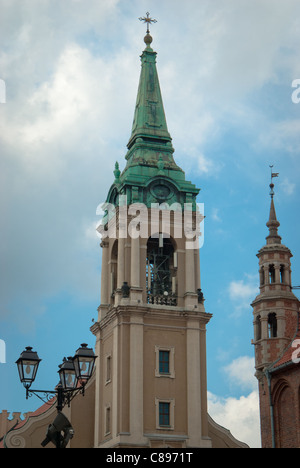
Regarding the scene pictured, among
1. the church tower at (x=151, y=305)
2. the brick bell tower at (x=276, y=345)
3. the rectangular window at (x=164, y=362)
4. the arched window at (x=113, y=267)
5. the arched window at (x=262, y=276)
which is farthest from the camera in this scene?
the arched window at (x=113, y=267)

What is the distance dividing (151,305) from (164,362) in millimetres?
3764

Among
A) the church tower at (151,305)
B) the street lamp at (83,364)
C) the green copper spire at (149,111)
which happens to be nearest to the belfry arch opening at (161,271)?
the church tower at (151,305)

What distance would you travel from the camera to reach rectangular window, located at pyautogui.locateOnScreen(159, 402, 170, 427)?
170ft

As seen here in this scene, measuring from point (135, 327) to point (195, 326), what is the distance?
4.22 m

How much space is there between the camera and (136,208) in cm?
5600

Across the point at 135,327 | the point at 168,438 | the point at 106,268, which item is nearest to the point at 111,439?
the point at 168,438

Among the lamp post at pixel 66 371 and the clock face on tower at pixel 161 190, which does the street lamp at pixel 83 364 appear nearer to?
the lamp post at pixel 66 371

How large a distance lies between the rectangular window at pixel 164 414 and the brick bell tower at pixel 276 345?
10.4 metres

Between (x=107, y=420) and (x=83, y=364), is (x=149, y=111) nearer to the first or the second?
(x=107, y=420)

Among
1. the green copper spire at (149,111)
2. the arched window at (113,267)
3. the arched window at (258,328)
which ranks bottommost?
the arched window at (258,328)

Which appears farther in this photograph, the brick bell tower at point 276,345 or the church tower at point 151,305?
the church tower at point 151,305

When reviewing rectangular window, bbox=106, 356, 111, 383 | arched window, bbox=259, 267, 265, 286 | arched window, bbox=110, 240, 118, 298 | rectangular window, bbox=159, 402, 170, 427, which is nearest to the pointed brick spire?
arched window, bbox=259, 267, 265, 286

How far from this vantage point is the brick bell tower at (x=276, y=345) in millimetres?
40219

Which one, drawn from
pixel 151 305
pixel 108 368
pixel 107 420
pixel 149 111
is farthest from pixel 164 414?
pixel 149 111
